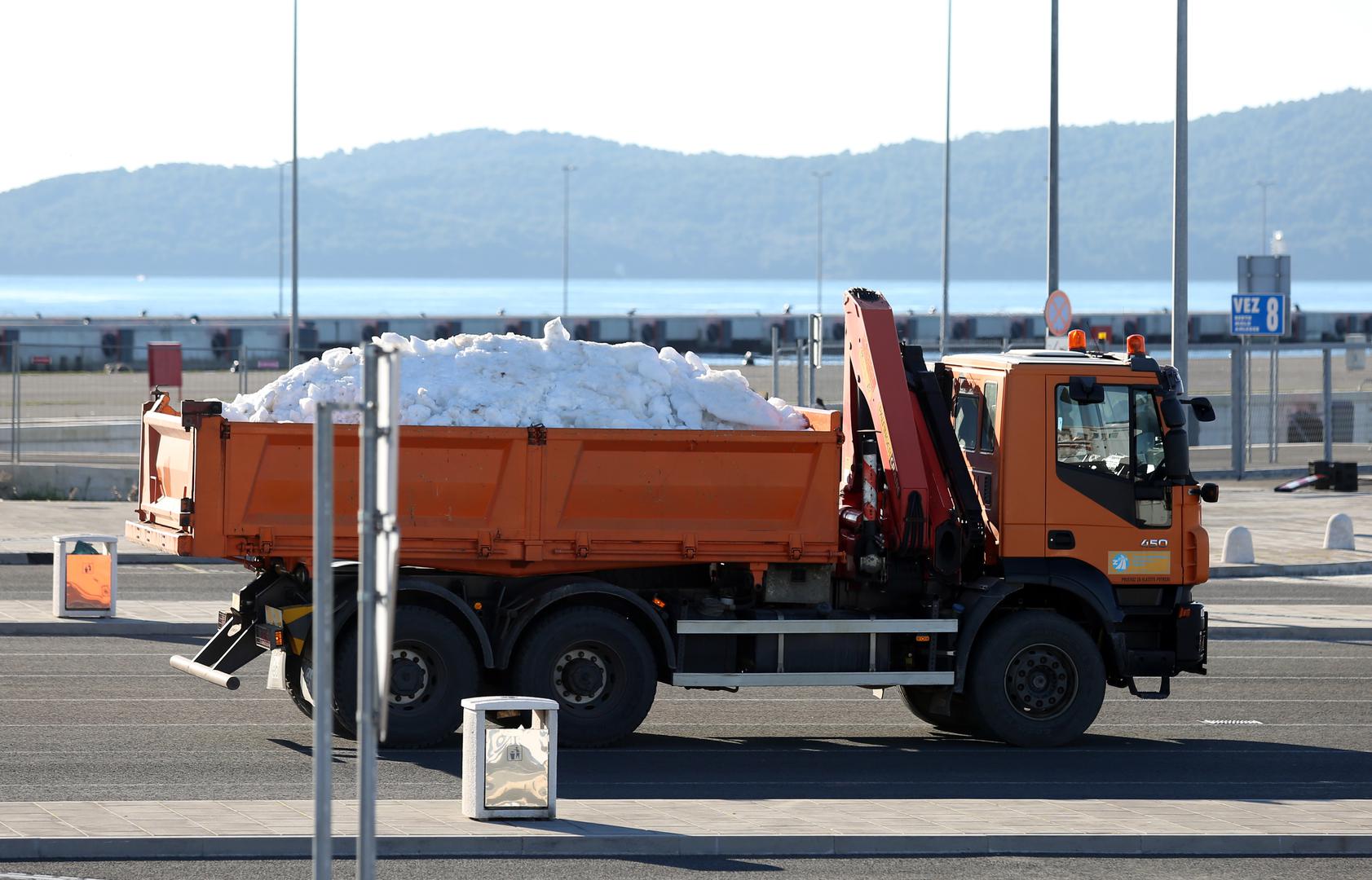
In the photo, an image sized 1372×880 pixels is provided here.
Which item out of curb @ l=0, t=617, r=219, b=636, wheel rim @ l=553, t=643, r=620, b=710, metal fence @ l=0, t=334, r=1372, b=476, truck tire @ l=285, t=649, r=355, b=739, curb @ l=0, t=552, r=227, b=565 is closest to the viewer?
truck tire @ l=285, t=649, r=355, b=739

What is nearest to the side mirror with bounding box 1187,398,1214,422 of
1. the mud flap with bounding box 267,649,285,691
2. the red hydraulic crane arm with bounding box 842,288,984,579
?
the red hydraulic crane arm with bounding box 842,288,984,579

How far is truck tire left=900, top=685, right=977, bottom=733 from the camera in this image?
544 inches

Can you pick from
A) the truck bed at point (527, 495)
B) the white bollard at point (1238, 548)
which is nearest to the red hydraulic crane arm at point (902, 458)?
the truck bed at point (527, 495)

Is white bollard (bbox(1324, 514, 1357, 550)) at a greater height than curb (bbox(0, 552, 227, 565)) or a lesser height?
greater

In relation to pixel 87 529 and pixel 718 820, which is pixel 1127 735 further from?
pixel 87 529

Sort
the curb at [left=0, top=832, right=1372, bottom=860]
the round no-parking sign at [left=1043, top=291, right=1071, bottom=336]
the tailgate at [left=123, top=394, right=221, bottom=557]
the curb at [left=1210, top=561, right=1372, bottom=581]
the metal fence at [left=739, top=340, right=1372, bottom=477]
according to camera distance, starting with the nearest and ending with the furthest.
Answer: the curb at [left=0, top=832, right=1372, bottom=860] < the tailgate at [left=123, top=394, right=221, bottom=557] < the curb at [left=1210, top=561, right=1372, bottom=581] < the round no-parking sign at [left=1043, top=291, right=1071, bottom=336] < the metal fence at [left=739, top=340, right=1372, bottom=477]

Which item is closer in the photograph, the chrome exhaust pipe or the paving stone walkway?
the paving stone walkway

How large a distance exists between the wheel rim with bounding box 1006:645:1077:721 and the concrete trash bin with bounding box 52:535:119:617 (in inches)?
360

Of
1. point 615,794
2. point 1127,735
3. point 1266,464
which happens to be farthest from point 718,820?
point 1266,464

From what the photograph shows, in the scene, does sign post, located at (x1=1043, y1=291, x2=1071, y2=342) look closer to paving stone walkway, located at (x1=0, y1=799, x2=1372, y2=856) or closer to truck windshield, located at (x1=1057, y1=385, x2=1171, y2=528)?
truck windshield, located at (x1=1057, y1=385, x2=1171, y2=528)

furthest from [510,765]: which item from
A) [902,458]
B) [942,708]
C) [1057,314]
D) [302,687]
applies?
[1057,314]

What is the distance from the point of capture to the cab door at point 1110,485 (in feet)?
44.0

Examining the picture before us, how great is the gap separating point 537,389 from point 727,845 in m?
4.15

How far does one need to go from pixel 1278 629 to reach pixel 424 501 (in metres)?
10.7
